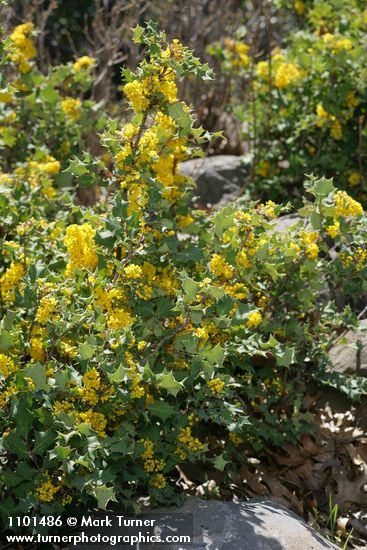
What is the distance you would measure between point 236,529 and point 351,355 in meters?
1.22

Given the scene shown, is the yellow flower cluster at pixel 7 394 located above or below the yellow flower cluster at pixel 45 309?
below

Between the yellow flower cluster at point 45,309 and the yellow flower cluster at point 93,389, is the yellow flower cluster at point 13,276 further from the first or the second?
the yellow flower cluster at point 93,389

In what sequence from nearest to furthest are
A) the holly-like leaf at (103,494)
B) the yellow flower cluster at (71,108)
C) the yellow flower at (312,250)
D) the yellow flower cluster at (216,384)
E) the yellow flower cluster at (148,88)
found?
the holly-like leaf at (103,494), the yellow flower cluster at (216,384), the yellow flower cluster at (148,88), the yellow flower at (312,250), the yellow flower cluster at (71,108)

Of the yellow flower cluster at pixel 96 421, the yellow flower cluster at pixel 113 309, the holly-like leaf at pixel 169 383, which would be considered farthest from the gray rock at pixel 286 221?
the yellow flower cluster at pixel 96 421

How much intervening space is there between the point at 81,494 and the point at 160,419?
1.55 feet

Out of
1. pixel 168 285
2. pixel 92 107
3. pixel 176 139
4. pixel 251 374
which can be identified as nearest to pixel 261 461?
pixel 251 374

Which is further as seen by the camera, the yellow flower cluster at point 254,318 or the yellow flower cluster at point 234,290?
the yellow flower cluster at point 234,290

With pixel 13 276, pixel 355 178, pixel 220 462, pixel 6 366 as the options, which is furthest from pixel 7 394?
pixel 355 178

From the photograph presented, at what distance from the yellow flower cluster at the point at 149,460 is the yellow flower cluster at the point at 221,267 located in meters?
0.71

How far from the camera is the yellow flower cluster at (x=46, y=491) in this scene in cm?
238

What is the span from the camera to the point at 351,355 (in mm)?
3480

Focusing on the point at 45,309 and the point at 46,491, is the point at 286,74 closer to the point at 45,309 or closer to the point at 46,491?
the point at 45,309

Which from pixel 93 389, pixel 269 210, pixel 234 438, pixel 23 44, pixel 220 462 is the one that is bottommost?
pixel 234 438

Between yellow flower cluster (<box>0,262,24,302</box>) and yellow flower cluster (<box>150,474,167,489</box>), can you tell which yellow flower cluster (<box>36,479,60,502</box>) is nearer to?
yellow flower cluster (<box>150,474,167,489</box>)
